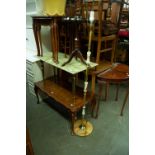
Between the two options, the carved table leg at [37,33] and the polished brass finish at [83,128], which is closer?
the polished brass finish at [83,128]

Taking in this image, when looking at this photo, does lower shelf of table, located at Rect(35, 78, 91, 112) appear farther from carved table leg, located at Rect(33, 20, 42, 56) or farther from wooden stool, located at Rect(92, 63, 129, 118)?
carved table leg, located at Rect(33, 20, 42, 56)

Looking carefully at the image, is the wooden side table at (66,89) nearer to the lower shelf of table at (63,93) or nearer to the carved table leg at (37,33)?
the lower shelf of table at (63,93)

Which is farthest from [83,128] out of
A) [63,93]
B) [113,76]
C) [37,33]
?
[37,33]

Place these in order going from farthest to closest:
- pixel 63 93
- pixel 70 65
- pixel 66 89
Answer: pixel 66 89 < pixel 63 93 < pixel 70 65

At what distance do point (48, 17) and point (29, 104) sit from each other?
3.91 feet

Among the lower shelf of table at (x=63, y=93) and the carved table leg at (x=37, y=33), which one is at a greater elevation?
the carved table leg at (x=37, y=33)

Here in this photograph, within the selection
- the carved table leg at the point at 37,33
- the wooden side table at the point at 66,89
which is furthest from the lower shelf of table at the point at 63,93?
the carved table leg at the point at 37,33

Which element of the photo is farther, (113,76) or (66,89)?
(66,89)

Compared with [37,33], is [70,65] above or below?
below

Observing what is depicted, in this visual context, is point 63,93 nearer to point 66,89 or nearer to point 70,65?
point 66,89
